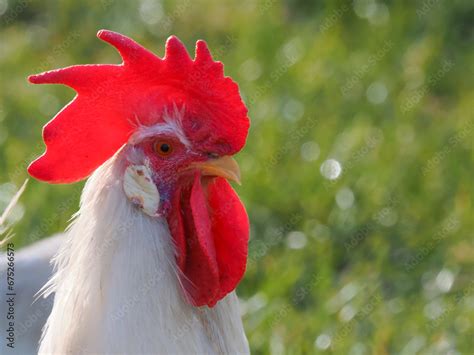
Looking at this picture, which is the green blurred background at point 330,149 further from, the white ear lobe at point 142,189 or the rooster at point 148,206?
the white ear lobe at point 142,189

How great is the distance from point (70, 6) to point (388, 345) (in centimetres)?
417

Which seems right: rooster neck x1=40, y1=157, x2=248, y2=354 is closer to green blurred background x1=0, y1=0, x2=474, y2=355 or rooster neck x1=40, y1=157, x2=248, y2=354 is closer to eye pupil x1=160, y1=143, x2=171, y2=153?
eye pupil x1=160, y1=143, x2=171, y2=153

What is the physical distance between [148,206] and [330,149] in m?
2.91

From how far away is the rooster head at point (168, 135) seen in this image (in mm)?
2525

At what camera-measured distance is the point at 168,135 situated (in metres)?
2.53

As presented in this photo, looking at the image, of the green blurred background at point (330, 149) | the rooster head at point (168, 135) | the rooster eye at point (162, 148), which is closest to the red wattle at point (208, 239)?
the rooster head at point (168, 135)

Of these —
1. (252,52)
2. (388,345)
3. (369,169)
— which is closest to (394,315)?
(388,345)

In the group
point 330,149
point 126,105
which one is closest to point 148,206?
point 126,105

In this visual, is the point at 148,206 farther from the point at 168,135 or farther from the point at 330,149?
the point at 330,149

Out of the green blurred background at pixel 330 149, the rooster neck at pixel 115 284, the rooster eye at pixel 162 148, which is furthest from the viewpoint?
the green blurred background at pixel 330 149

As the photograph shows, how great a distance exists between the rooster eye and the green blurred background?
1538 mm

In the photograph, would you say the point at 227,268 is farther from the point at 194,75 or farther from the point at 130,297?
the point at 194,75

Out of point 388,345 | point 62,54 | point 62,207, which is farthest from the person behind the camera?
point 62,54

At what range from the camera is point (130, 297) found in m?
2.43
